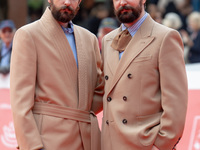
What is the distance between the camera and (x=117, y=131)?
3.78m

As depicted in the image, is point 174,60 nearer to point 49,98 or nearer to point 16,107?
point 49,98

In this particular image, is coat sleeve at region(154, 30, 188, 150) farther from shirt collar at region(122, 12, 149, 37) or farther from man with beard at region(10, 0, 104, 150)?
man with beard at region(10, 0, 104, 150)

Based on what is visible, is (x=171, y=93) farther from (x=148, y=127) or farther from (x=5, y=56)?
(x=5, y=56)

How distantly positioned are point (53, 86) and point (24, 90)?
0.85 ft

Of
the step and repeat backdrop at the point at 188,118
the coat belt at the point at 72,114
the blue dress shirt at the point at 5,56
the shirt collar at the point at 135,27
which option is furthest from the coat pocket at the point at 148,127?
the blue dress shirt at the point at 5,56

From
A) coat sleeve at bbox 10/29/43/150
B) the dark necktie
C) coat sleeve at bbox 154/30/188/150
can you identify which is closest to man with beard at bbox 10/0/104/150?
coat sleeve at bbox 10/29/43/150

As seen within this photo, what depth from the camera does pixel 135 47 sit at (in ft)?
12.4

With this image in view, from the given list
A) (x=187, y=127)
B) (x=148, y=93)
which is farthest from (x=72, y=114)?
(x=187, y=127)

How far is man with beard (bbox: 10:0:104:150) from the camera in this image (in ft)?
12.3

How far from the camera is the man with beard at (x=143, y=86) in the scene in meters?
3.62

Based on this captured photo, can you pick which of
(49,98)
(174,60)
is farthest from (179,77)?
(49,98)

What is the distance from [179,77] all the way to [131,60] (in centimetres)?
43

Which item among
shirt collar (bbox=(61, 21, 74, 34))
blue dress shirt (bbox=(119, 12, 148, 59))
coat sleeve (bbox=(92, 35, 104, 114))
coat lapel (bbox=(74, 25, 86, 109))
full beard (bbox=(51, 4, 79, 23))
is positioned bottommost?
coat sleeve (bbox=(92, 35, 104, 114))

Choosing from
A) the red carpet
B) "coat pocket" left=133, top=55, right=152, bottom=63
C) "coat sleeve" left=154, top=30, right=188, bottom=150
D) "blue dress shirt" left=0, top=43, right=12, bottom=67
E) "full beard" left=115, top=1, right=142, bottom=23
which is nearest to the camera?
"coat sleeve" left=154, top=30, right=188, bottom=150
